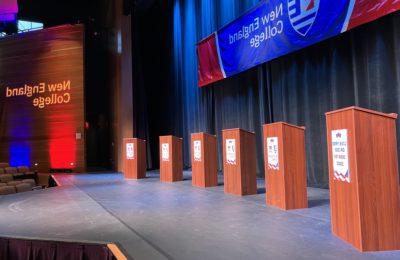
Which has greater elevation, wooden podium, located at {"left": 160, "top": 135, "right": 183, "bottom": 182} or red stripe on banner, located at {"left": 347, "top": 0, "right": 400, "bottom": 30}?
red stripe on banner, located at {"left": 347, "top": 0, "right": 400, "bottom": 30}

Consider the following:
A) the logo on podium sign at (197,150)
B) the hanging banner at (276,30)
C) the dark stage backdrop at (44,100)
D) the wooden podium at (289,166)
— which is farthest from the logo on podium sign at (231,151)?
the dark stage backdrop at (44,100)

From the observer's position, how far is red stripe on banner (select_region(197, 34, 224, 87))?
755cm

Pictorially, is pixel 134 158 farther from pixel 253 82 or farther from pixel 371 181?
pixel 371 181

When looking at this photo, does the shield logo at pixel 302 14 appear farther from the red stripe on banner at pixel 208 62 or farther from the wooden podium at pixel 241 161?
the red stripe on banner at pixel 208 62

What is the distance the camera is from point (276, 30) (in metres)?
5.67

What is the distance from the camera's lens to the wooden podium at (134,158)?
7645 millimetres

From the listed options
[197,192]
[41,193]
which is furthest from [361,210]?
[41,193]

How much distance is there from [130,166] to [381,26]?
5.30 m

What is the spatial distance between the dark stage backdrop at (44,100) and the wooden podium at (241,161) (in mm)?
6770

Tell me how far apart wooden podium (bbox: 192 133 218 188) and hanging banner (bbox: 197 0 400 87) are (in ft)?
4.97

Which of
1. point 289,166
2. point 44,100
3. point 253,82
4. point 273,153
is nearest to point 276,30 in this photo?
point 253,82

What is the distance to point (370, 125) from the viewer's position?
7.89ft

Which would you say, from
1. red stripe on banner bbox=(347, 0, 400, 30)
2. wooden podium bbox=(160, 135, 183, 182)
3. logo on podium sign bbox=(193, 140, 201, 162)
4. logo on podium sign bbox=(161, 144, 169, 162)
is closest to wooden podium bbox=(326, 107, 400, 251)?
red stripe on banner bbox=(347, 0, 400, 30)

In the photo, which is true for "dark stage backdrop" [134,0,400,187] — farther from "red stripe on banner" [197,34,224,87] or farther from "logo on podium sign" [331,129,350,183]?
"logo on podium sign" [331,129,350,183]
